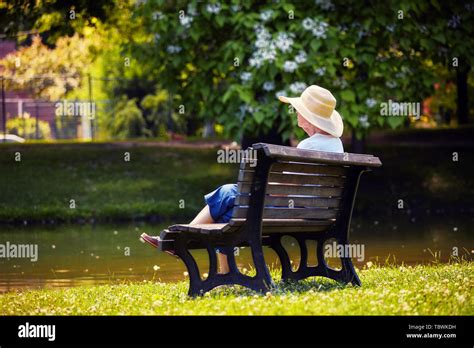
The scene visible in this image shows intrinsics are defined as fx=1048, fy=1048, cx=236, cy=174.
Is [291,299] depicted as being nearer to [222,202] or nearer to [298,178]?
[298,178]

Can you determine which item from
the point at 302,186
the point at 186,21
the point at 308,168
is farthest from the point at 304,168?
the point at 186,21

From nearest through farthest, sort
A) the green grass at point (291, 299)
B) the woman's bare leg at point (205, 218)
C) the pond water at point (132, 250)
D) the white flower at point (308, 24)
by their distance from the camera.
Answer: the green grass at point (291, 299)
the woman's bare leg at point (205, 218)
the pond water at point (132, 250)
the white flower at point (308, 24)

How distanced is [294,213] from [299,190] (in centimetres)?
→ 20

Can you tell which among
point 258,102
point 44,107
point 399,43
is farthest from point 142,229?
point 44,107

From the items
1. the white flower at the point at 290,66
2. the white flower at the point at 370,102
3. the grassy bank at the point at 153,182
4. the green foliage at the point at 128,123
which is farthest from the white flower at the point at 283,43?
the green foliage at the point at 128,123

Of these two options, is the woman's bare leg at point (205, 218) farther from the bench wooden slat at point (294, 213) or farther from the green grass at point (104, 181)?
the green grass at point (104, 181)

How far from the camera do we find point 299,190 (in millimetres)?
8789

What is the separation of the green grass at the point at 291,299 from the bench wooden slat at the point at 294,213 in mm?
607

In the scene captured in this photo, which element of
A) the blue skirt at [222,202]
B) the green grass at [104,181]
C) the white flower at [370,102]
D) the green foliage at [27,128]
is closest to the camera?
the blue skirt at [222,202]

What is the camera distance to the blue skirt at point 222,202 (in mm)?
8914

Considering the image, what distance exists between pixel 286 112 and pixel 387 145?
27.9ft

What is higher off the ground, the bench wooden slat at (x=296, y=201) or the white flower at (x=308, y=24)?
the white flower at (x=308, y=24)

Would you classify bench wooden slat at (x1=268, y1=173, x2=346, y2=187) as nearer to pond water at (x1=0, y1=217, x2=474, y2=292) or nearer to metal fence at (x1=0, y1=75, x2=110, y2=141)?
pond water at (x1=0, y1=217, x2=474, y2=292)
